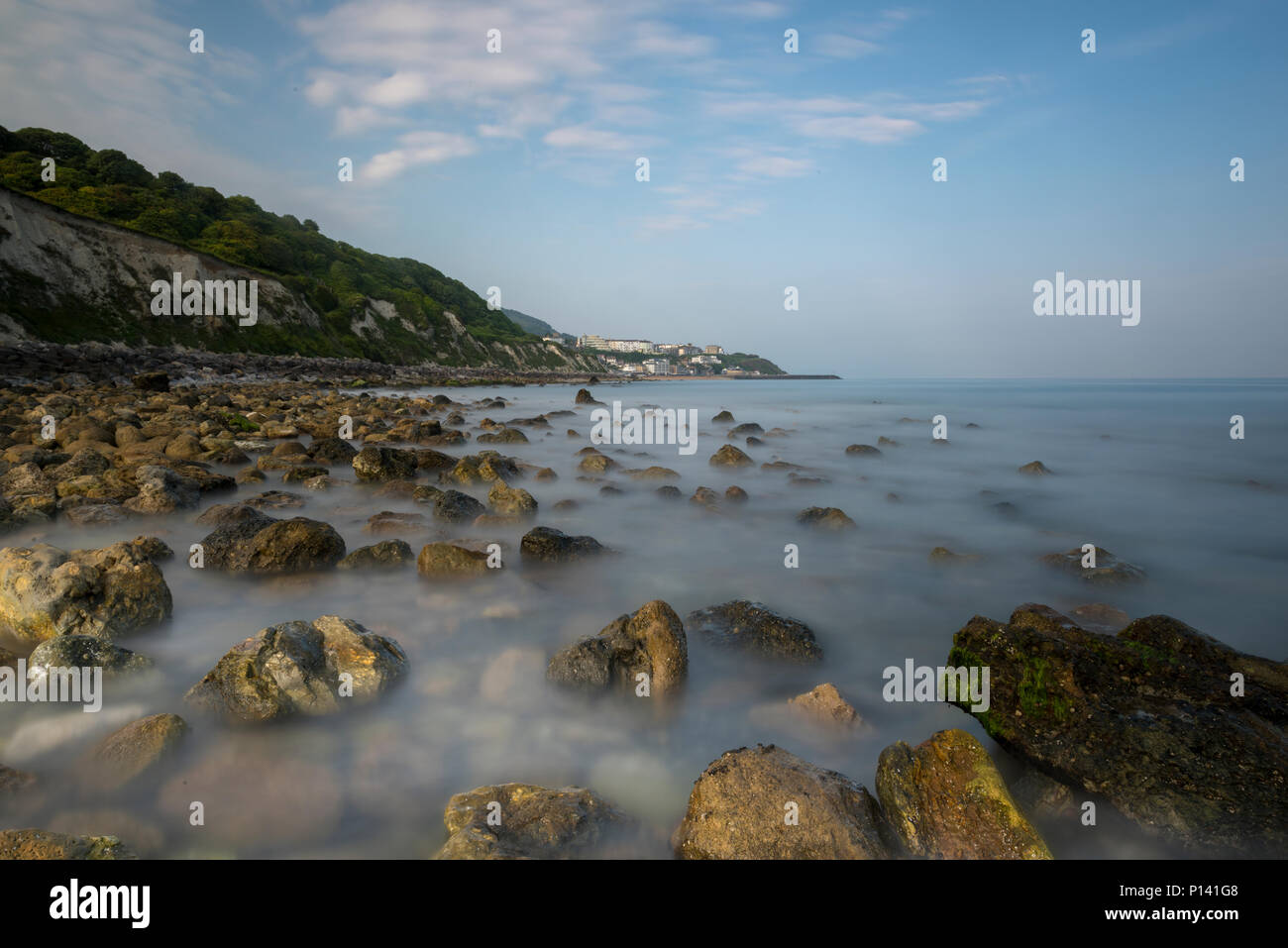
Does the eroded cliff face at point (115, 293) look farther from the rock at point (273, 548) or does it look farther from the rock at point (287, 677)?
the rock at point (287, 677)

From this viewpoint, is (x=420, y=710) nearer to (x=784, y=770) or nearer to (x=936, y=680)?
(x=784, y=770)

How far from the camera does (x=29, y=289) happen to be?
37656 mm

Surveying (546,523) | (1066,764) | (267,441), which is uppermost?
(267,441)

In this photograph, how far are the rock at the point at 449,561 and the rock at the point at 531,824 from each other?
12.4 feet

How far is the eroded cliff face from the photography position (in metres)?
37.4

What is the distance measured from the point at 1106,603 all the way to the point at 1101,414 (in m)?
40.1

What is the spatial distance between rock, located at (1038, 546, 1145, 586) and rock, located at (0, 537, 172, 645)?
10437mm

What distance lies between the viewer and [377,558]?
693 centimetres

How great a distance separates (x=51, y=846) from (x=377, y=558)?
14.4 ft

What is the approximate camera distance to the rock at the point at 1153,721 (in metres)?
3.12

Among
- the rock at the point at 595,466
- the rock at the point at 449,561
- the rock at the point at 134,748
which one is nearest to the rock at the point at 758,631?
the rock at the point at 449,561

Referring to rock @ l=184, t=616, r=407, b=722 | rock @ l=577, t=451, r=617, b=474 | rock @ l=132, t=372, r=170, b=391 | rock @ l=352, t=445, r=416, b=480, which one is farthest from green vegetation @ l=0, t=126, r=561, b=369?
rock @ l=184, t=616, r=407, b=722

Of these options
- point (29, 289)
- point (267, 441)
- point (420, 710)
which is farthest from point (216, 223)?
point (420, 710)

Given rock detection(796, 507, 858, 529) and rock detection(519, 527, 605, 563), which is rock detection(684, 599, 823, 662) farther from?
rock detection(796, 507, 858, 529)
